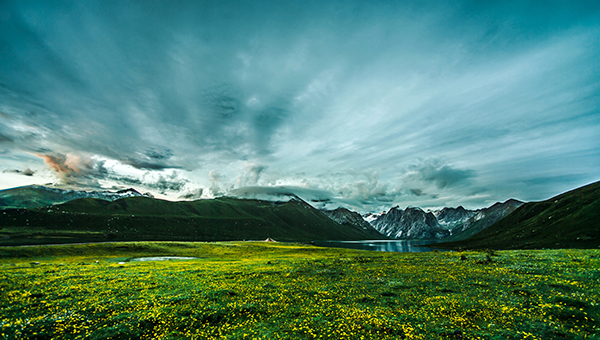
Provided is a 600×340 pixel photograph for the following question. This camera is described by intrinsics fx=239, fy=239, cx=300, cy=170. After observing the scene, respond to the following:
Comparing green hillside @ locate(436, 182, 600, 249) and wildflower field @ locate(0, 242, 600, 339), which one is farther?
green hillside @ locate(436, 182, 600, 249)

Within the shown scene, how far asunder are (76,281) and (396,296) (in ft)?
147

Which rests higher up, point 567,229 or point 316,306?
point 567,229

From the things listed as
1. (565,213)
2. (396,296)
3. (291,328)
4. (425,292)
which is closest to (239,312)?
(291,328)

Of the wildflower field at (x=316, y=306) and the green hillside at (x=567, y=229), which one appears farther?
the green hillside at (x=567, y=229)

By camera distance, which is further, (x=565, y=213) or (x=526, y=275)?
(x=565, y=213)

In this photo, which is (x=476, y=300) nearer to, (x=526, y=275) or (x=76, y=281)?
(x=526, y=275)

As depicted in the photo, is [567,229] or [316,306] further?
[567,229]

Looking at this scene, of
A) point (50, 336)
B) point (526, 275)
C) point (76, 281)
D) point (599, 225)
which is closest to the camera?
point (50, 336)

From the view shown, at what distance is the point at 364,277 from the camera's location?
124ft

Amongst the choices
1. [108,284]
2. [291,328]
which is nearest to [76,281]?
[108,284]

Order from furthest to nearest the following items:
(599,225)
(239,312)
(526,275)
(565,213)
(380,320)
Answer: (565,213) < (599,225) < (526,275) < (239,312) < (380,320)

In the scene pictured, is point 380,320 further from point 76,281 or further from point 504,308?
point 76,281

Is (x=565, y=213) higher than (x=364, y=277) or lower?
higher

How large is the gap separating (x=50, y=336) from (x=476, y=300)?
3667 cm
